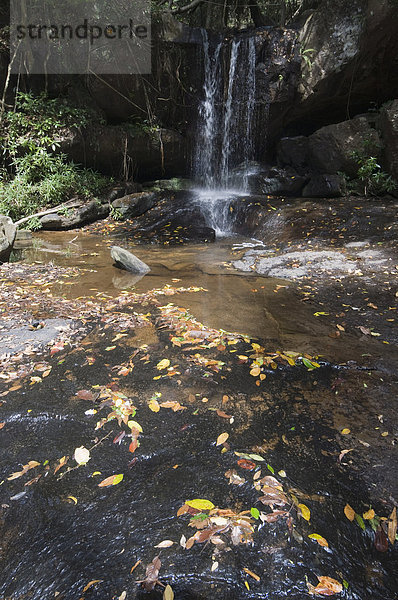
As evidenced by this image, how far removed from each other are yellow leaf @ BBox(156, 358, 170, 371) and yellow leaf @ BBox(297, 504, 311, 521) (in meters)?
1.57

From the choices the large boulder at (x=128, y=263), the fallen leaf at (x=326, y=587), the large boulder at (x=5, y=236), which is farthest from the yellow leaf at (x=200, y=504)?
Result: the large boulder at (x=5, y=236)

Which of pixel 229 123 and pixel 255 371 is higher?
pixel 229 123

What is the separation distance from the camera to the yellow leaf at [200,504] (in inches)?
67.1

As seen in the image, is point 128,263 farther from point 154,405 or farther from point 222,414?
point 222,414

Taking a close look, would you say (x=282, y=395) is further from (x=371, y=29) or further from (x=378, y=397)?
(x=371, y=29)

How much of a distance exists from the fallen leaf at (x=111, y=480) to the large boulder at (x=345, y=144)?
1035 centimetres

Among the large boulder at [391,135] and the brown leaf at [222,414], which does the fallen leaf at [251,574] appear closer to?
the brown leaf at [222,414]

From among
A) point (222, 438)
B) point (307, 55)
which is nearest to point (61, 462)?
point (222, 438)

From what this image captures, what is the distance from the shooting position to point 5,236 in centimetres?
595

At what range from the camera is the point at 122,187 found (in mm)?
10617

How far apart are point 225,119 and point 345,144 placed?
4.16 metres

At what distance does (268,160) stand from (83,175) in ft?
21.4

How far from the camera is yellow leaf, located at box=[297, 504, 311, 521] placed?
1647 millimetres

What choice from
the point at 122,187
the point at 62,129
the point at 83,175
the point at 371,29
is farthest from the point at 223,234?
the point at 371,29
